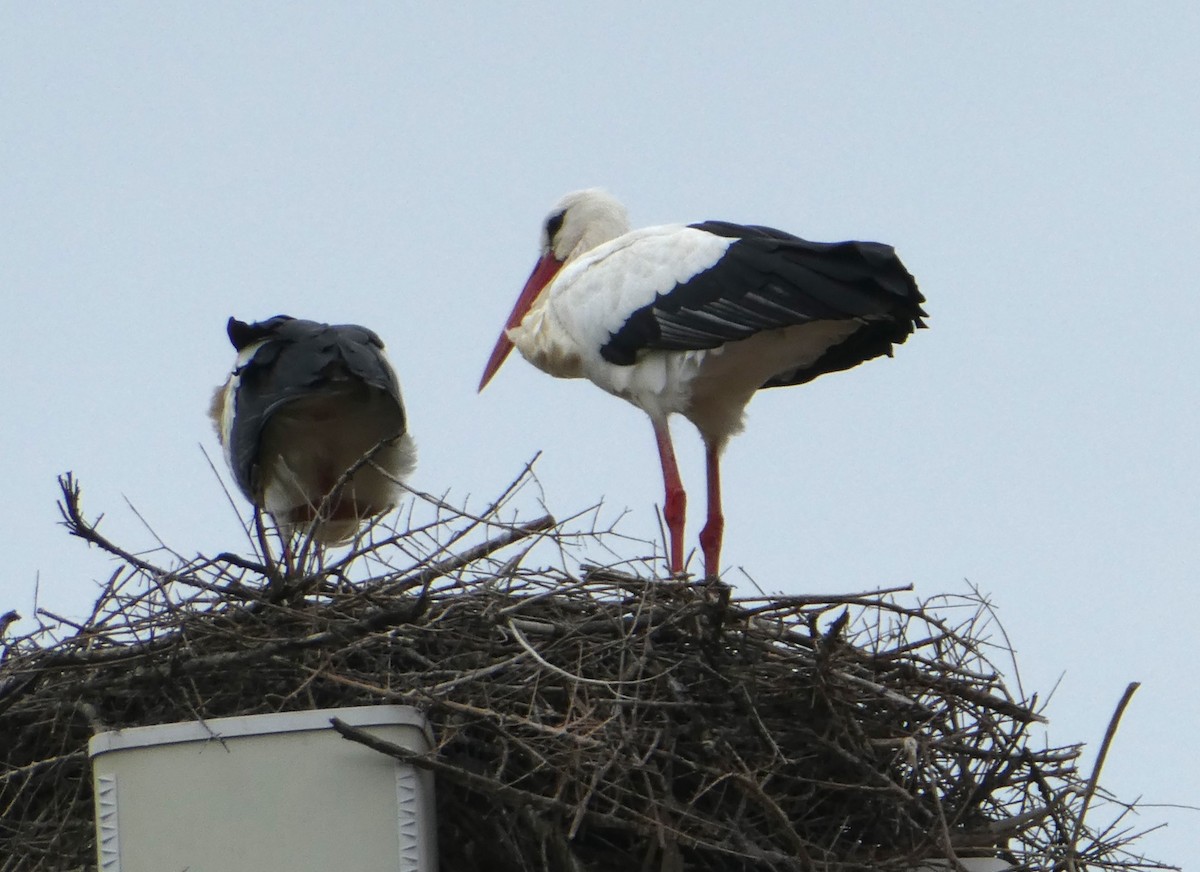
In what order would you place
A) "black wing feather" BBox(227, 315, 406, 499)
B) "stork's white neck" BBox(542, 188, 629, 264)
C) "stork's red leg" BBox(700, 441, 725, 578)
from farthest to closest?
"stork's white neck" BBox(542, 188, 629, 264) < "stork's red leg" BBox(700, 441, 725, 578) < "black wing feather" BBox(227, 315, 406, 499)

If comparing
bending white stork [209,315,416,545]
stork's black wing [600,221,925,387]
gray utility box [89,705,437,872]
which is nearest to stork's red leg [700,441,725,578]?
stork's black wing [600,221,925,387]

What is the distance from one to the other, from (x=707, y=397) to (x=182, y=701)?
2066 millimetres

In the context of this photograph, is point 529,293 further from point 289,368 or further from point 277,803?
point 277,803

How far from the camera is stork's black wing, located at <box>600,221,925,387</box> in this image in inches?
189

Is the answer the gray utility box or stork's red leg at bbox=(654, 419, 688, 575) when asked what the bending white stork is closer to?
stork's red leg at bbox=(654, 419, 688, 575)

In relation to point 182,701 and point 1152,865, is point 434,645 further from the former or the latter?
point 1152,865

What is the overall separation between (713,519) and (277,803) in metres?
2.35

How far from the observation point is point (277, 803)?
362 centimetres

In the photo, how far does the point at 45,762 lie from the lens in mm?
3977

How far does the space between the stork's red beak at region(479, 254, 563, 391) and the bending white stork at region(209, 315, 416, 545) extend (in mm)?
450

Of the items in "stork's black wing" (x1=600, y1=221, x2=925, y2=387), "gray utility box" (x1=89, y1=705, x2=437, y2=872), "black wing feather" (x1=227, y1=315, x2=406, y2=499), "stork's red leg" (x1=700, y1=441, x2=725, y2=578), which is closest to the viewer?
"gray utility box" (x1=89, y1=705, x2=437, y2=872)

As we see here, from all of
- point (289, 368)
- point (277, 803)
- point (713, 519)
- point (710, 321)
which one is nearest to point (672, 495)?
point (713, 519)

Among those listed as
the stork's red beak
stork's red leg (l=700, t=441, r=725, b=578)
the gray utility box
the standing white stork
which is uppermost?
the stork's red beak

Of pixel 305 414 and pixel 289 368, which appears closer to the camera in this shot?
pixel 289 368
